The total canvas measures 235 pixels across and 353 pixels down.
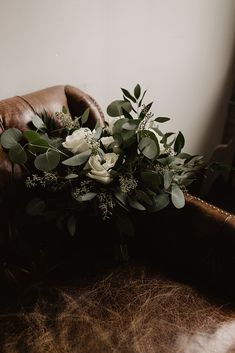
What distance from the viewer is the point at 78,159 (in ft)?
3.06

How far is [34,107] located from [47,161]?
255mm

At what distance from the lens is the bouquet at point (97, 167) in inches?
37.0

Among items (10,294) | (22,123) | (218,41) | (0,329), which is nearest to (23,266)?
(10,294)

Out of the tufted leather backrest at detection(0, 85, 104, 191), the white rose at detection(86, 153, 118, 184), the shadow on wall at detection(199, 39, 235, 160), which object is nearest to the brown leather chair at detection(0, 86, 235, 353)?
the tufted leather backrest at detection(0, 85, 104, 191)

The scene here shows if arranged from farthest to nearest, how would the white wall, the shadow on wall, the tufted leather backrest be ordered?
the shadow on wall
the white wall
the tufted leather backrest

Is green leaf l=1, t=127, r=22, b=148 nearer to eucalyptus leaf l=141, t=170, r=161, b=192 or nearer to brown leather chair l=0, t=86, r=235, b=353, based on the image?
brown leather chair l=0, t=86, r=235, b=353

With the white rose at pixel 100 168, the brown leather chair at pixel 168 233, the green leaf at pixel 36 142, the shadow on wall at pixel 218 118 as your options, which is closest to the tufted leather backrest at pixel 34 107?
the brown leather chair at pixel 168 233

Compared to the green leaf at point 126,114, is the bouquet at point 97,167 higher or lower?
lower

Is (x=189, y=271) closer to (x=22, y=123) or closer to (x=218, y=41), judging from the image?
(x=22, y=123)

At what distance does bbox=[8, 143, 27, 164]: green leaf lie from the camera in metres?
0.92

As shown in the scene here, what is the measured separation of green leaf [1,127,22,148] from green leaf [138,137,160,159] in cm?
33

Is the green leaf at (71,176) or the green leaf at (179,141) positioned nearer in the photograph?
the green leaf at (71,176)

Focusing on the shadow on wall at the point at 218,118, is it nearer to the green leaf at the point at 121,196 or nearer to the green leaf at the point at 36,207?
the green leaf at the point at 121,196

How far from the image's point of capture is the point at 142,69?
5.24 ft
